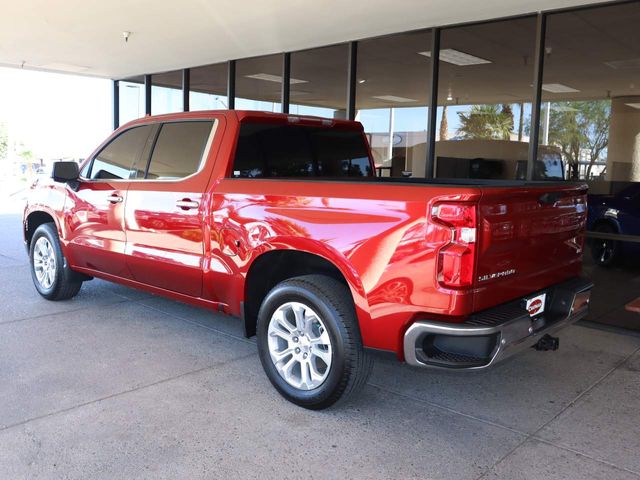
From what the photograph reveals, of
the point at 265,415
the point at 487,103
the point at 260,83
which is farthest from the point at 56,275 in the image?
the point at 487,103

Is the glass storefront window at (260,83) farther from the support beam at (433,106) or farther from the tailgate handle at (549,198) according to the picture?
the tailgate handle at (549,198)

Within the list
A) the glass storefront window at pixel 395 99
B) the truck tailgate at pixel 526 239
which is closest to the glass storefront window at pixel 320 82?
the glass storefront window at pixel 395 99

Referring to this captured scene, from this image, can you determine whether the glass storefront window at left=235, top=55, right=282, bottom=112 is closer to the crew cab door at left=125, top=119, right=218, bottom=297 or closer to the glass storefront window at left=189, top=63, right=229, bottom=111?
the glass storefront window at left=189, top=63, right=229, bottom=111

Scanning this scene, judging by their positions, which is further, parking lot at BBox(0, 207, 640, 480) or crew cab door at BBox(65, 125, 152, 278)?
crew cab door at BBox(65, 125, 152, 278)

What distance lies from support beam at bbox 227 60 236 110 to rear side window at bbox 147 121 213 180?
4951 mm

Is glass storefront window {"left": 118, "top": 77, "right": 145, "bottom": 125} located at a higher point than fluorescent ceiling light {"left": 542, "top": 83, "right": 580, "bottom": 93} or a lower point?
higher

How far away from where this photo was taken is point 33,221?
627cm

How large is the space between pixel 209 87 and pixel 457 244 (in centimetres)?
833

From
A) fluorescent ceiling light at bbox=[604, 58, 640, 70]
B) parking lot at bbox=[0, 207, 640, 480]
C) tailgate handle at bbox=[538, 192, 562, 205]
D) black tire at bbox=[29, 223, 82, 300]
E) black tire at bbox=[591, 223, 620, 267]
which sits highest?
fluorescent ceiling light at bbox=[604, 58, 640, 70]

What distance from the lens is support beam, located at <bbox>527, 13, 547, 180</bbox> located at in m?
5.90

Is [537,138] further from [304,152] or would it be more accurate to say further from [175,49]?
[175,49]

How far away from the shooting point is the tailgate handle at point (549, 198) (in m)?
3.19

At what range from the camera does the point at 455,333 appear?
2.74 m

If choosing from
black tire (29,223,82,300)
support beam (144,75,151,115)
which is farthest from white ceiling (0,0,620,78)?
black tire (29,223,82,300)
